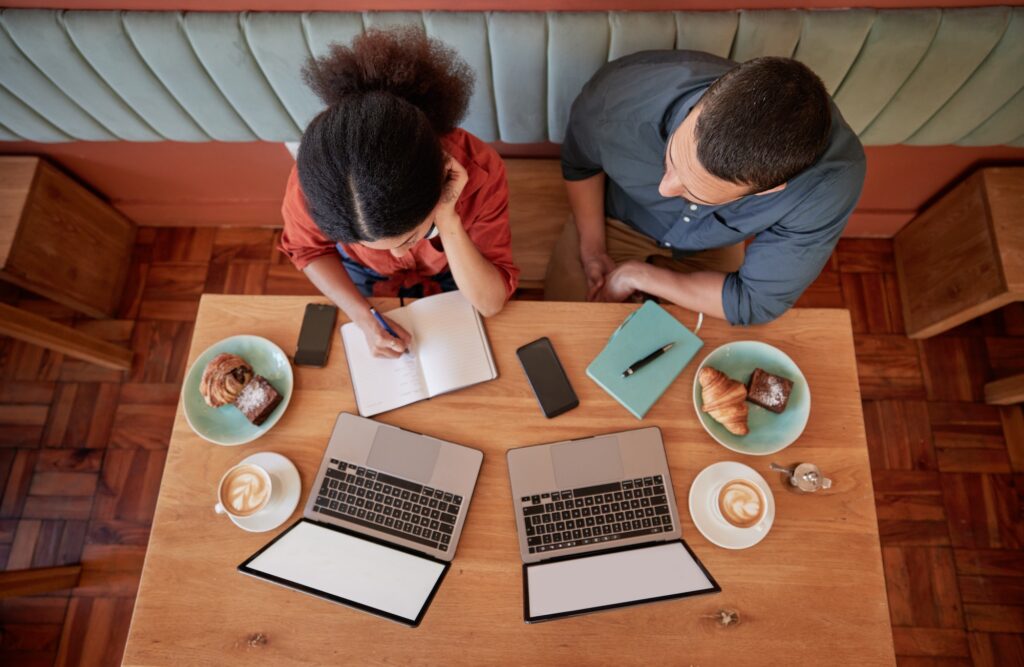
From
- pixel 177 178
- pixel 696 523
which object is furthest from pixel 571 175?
pixel 177 178

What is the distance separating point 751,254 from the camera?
1.18 metres

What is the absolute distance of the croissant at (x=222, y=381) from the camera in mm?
1079

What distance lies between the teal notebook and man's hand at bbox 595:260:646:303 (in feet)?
0.62

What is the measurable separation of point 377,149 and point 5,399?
6.16 ft

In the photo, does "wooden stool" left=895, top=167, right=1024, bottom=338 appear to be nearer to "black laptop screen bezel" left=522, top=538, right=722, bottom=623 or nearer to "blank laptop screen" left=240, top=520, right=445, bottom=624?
"black laptop screen bezel" left=522, top=538, right=722, bottom=623

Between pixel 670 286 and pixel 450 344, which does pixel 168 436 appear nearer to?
pixel 450 344

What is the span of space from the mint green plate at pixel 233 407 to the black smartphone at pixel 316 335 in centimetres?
3

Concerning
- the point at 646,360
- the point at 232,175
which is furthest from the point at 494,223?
the point at 232,175

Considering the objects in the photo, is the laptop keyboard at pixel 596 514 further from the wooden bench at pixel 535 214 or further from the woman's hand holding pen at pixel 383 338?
the wooden bench at pixel 535 214

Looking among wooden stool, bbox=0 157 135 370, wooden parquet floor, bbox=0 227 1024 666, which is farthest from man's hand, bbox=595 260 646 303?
wooden stool, bbox=0 157 135 370

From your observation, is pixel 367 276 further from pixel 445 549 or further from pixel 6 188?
pixel 6 188

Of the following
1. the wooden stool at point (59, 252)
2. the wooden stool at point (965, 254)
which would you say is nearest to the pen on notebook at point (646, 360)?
the wooden stool at point (965, 254)

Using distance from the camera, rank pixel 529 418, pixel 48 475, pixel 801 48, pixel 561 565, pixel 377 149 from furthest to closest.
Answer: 1. pixel 48 475
2. pixel 801 48
3. pixel 529 418
4. pixel 561 565
5. pixel 377 149

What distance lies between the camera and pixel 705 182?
995 mm
